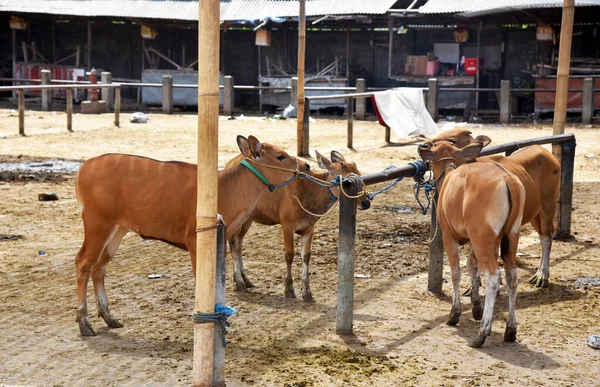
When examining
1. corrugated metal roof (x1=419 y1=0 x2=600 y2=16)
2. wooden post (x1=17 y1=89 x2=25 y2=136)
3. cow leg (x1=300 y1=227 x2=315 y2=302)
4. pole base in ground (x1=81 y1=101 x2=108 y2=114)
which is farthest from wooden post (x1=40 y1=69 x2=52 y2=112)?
cow leg (x1=300 y1=227 x2=315 y2=302)

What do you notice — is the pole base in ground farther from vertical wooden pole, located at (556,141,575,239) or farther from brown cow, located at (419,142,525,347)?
brown cow, located at (419,142,525,347)

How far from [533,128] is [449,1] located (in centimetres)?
629

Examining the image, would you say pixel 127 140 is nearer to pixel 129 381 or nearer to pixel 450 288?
pixel 450 288

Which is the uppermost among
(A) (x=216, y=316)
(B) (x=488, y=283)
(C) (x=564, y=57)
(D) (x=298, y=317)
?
(C) (x=564, y=57)

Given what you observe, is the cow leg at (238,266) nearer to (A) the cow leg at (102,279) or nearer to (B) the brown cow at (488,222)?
(A) the cow leg at (102,279)

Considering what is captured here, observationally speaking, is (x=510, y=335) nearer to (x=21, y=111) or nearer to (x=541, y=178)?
(x=541, y=178)

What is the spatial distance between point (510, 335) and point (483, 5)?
22098 millimetres

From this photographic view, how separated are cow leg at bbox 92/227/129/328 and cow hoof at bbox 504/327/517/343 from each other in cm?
318

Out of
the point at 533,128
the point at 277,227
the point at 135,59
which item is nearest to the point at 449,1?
the point at 533,128

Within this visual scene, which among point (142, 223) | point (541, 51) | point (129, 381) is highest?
point (541, 51)

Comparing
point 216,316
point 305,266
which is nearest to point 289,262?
point 305,266

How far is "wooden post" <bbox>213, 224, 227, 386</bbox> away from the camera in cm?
533

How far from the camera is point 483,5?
89.9 feet

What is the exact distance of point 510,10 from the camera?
25922 mm
